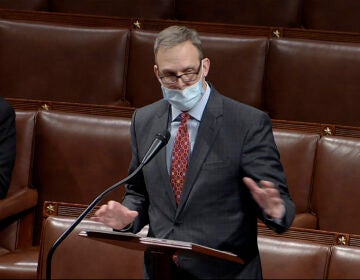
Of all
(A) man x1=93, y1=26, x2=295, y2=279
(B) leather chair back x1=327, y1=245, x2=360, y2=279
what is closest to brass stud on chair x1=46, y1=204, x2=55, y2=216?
(A) man x1=93, y1=26, x2=295, y2=279

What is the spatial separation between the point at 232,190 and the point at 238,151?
24 millimetres

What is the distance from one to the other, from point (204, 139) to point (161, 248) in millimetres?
124

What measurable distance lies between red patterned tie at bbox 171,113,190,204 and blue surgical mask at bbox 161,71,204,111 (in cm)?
2

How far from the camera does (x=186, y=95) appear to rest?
1.55ft

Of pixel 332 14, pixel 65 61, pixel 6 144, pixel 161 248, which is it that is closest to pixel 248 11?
pixel 332 14

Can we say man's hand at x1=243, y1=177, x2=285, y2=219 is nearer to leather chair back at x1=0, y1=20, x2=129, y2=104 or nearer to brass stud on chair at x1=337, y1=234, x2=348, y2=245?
brass stud on chair at x1=337, y1=234, x2=348, y2=245

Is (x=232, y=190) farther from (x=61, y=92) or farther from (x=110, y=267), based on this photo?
(x=61, y=92)

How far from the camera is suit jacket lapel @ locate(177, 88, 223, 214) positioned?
0.47 metres

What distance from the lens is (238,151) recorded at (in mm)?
472

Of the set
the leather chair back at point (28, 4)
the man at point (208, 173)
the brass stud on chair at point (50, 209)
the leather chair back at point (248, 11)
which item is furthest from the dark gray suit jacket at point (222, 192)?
the leather chair back at point (28, 4)

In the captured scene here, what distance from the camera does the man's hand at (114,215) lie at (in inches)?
16.6

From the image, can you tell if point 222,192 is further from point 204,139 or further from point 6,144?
point 6,144

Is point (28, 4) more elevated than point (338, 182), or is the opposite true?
point (28, 4)

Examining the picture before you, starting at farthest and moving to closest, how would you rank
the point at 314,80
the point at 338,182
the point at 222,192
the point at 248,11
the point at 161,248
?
the point at 248,11 < the point at 314,80 < the point at 338,182 < the point at 222,192 < the point at 161,248
